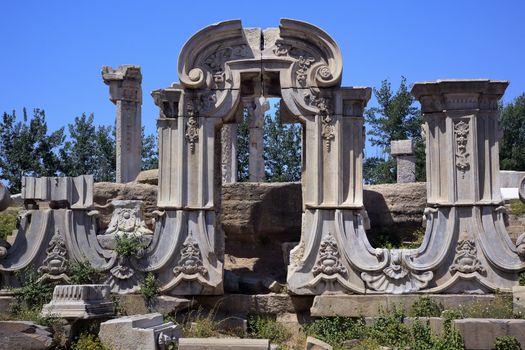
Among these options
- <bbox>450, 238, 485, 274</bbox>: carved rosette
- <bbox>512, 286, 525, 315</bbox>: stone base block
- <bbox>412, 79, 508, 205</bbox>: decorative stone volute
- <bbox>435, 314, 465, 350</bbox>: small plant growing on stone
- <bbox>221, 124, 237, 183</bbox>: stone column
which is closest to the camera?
<bbox>435, 314, 465, 350</bbox>: small plant growing on stone

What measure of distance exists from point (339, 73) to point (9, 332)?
6167 millimetres

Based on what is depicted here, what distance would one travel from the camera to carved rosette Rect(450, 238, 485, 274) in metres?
11.6

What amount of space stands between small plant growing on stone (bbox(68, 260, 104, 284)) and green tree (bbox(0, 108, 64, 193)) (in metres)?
18.7

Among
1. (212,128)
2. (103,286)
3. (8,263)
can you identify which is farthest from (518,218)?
(8,263)

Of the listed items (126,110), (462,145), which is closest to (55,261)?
(462,145)

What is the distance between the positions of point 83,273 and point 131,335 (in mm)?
2515

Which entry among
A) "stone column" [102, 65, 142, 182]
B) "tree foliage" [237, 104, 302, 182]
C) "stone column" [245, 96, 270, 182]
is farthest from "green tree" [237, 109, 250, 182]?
"stone column" [102, 65, 142, 182]

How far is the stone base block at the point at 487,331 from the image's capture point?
9828mm

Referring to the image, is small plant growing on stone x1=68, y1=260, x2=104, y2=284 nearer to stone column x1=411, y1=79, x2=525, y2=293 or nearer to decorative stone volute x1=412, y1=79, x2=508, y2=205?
stone column x1=411, y1=79, x2=525, y2=293

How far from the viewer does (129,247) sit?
12.0 metres

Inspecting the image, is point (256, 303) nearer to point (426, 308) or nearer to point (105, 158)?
point (426, 308)

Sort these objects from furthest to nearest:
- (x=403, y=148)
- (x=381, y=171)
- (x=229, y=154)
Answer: (x=381, y=171) → (x=229, y=154) → (x=403, y=148)

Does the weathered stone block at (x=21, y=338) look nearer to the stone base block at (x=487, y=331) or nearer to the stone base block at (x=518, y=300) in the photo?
the stone base block at (x=487, y=331)

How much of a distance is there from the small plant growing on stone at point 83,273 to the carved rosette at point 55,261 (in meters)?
0.10
